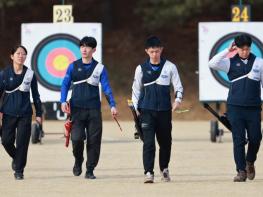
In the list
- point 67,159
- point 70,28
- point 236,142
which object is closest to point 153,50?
point 236,142

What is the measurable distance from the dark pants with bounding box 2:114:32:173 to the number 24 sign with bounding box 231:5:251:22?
385 inches

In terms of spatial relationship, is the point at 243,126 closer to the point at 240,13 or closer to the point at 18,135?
the point at 18,135

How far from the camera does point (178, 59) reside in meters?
40.2

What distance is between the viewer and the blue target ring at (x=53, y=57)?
25578 mm

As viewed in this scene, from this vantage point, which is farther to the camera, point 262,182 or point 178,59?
point 178,59

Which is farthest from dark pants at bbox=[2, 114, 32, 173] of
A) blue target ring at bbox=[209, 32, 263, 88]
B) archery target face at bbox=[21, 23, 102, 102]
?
blue target ring at bbox=[209, 32, 263, 88]

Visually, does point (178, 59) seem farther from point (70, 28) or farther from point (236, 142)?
point (236, 142)

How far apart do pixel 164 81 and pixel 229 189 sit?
1.88 m

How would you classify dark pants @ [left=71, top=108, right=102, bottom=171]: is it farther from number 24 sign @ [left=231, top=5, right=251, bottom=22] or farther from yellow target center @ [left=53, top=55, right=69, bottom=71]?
number 24 sign @ [left=231, top=5, right=251, bottom=22]

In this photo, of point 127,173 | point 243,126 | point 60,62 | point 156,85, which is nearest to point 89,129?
point 127,173

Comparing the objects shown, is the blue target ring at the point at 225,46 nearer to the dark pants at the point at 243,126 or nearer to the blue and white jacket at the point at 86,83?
the blue and white jacket at the point at 86,83

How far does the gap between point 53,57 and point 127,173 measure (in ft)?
28.5

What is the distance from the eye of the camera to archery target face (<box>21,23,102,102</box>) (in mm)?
25438

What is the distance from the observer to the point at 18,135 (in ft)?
55.3
